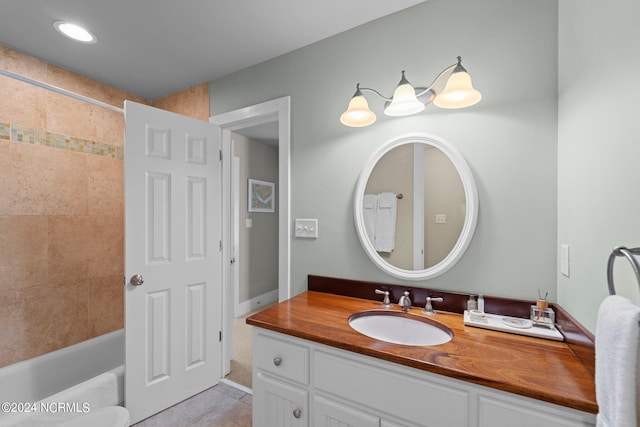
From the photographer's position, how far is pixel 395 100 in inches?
51.6

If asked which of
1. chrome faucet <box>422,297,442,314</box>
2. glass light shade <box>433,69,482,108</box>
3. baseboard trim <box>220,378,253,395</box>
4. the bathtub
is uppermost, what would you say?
glass light shade <box>433,69,482,108</box>

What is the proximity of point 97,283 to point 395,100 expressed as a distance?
2.58 metres

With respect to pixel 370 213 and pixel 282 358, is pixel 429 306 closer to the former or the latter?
pixel 370 213

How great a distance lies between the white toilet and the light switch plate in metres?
1.24

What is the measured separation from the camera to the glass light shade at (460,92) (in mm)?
1148

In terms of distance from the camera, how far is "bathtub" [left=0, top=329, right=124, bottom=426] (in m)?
1.34

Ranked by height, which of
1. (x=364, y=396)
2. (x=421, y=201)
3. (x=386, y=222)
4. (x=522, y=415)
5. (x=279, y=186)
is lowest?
(x=364, y=396)

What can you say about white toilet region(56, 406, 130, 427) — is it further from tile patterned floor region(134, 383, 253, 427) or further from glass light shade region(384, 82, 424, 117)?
glass light shade region(384, 82, 424, 117)

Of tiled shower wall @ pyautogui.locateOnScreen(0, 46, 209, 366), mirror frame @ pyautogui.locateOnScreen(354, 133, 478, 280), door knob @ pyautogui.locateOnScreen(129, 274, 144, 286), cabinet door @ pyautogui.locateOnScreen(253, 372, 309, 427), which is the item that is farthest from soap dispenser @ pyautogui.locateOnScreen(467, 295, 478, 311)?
tiled shower wall @ pyautogui.locateOnScreen(0, 46, 209, 366)

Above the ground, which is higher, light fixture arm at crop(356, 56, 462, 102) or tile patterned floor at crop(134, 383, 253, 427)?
light fixture arm at crop(356, 56, 462, 102)

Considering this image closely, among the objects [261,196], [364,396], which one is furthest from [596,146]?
[261,196]

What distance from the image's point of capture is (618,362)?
0.51 metres

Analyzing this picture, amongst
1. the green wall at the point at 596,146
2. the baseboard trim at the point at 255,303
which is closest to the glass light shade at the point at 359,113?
the green wall at the point at 596,146

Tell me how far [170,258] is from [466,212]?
178 centimetres
